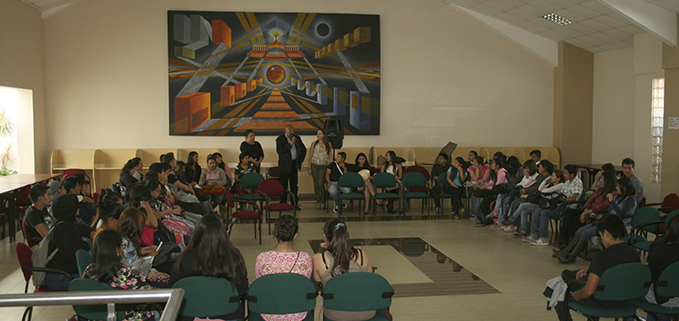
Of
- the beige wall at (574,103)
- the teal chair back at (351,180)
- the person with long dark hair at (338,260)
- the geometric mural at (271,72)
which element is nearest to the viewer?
the person with long dark hair at (338,260)

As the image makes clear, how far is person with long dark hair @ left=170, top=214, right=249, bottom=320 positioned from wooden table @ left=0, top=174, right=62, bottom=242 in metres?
4.63

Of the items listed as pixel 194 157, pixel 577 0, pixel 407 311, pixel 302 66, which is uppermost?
pixel 577 0

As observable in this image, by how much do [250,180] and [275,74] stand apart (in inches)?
145

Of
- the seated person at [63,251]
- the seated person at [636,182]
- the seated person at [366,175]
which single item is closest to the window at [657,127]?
the seated person at [636,182]

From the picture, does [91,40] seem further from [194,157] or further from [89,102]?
[194,157]

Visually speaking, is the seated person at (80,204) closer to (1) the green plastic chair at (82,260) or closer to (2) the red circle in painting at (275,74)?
(1) the green plastic chair at (82,260)

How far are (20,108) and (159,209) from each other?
671cm

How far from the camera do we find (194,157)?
9281mm

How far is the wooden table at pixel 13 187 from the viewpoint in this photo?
7141mm

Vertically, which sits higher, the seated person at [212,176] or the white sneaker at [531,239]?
the seated person at [212,176]

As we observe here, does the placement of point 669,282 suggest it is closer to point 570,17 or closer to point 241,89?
point 570,17

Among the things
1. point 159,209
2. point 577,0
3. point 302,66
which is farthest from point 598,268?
point 302,66

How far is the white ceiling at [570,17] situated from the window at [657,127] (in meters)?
1.19

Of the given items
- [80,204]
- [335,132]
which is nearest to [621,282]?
[80,204]
